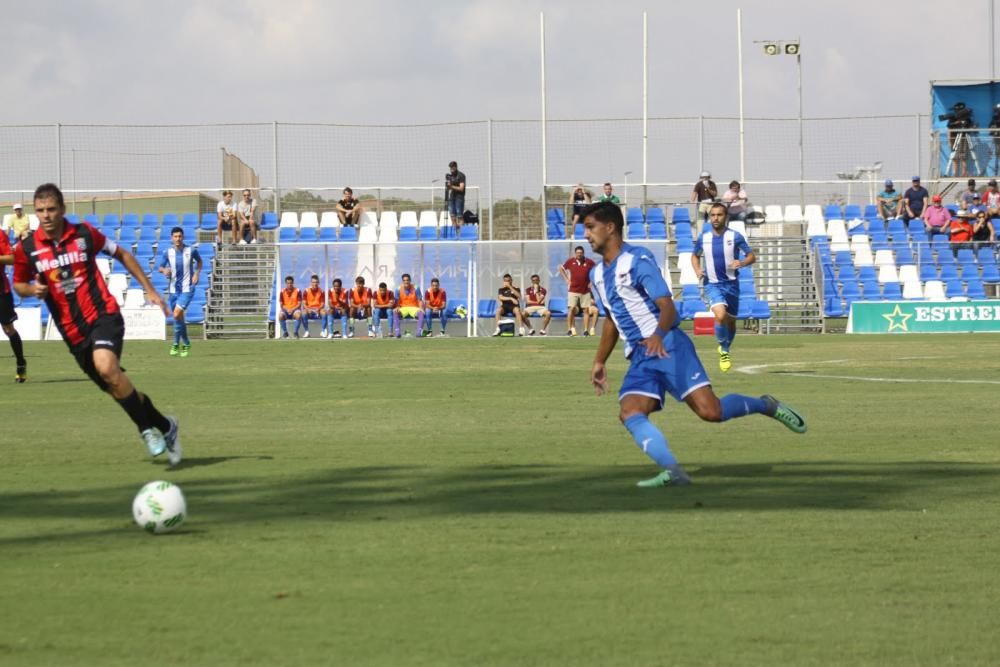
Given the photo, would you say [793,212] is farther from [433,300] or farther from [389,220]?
[433,300]

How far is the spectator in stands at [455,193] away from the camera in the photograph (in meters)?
38.4

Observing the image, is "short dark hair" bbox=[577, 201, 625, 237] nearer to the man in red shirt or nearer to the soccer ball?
the soccer ball

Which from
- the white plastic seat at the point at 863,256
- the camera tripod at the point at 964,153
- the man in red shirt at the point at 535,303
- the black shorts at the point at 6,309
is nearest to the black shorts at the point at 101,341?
the black shorts at the point at 6,309

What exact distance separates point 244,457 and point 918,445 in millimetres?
5320

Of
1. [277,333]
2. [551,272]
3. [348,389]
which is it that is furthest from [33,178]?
[348,389]

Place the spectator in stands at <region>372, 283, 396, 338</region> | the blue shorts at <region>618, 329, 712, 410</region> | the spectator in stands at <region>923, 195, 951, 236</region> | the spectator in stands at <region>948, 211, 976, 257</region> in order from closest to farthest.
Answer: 1. the blue shorts at <region>618, 329, 712, 410</region>
2. the spectator in stands at <region>372, 283, 396, 338</region>
3. the spectator in stands at <region>948, 211, 976, 257</region>
4. the spectator in stands at <region>923, 195, 951, 236</region>

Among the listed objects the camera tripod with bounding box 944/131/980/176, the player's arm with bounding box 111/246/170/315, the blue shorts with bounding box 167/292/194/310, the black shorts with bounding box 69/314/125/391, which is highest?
the camera tripod with bounding box 944/131/980/176

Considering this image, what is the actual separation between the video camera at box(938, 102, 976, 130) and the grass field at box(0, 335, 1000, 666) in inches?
1217

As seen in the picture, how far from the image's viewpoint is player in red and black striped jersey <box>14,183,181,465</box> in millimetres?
10398

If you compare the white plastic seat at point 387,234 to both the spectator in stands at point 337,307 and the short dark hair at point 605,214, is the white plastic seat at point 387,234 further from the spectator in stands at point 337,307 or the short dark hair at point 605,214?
the short dark hair at point 605,214

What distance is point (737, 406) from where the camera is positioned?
1011 cm

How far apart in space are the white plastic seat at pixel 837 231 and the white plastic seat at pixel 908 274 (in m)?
1.95

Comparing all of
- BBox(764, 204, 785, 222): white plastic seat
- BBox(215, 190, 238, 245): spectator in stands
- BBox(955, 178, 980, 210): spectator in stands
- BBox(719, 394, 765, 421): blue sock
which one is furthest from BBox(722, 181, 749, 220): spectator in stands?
BBox(719, 394, 765, 421): blue sock

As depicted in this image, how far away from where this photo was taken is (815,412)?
1454cm
